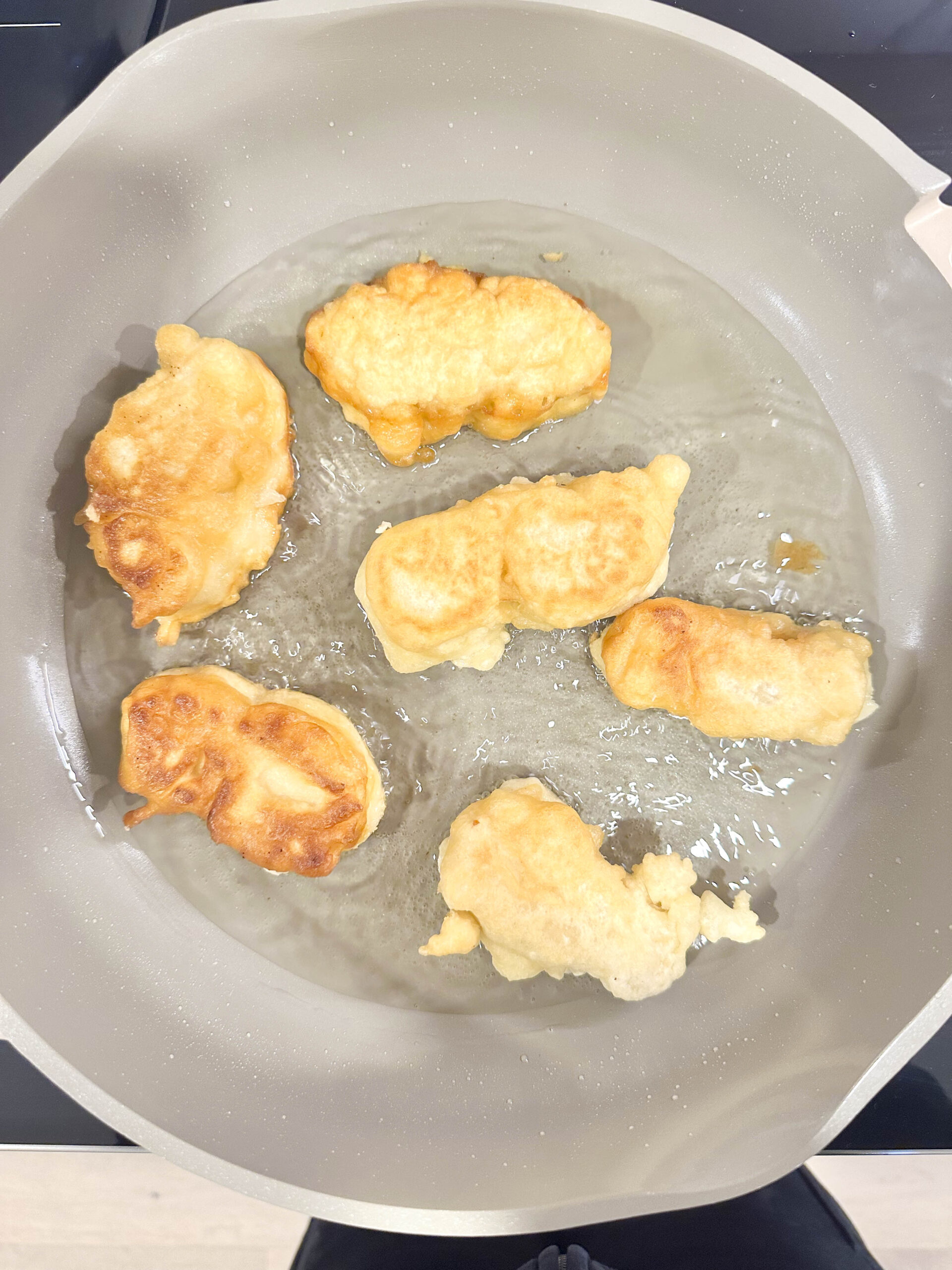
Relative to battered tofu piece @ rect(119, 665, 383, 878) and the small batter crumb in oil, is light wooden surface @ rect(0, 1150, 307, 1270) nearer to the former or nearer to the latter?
battered tofu piece @ rect(119, 665, 383, 878)

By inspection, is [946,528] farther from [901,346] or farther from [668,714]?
[668,714]

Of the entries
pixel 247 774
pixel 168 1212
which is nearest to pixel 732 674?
pixel 247 774

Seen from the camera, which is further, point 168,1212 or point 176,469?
point 168,1212

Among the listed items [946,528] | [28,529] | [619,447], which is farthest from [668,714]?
[28,529]

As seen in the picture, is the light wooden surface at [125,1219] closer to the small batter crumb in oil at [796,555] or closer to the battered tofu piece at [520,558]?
the battered tofu piece at [520,558]

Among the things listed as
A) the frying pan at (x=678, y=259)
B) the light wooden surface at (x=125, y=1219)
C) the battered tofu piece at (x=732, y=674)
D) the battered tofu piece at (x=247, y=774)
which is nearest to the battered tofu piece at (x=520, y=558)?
the battered tofu piece at (x=732, y=674)

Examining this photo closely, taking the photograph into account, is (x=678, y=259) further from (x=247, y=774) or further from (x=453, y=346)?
(x=247, y=774)

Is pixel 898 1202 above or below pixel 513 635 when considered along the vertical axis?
below
